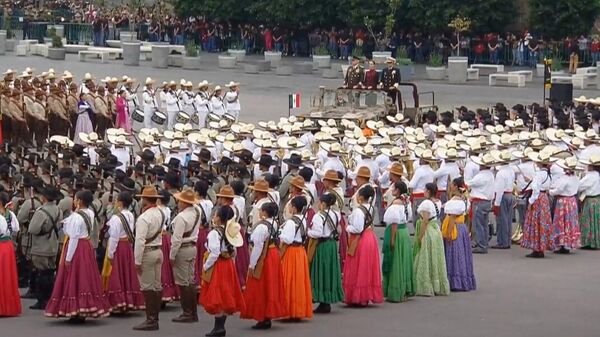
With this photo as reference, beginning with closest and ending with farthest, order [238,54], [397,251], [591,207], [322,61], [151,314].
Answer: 1. [151,314]
2. [397,251]
3. [591,207]
4. [322,61]
5. [238,54]

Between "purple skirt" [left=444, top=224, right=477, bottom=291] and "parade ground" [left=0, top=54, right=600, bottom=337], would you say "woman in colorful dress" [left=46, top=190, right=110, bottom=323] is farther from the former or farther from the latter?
"purple skirt" [left=444, top=224, right=477, bottom=291]

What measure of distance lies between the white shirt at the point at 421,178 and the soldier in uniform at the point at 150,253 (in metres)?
6.97

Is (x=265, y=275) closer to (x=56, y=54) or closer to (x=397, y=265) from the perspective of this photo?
(x=397, y=265)

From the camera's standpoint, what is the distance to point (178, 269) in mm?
16922

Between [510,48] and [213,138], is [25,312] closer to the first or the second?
[213,138]

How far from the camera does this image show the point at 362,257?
18203mm

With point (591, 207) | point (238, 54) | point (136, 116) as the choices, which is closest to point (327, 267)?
point (591, 207)

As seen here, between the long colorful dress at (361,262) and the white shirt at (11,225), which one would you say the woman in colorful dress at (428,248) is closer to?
the long colorful dress at (361,262)

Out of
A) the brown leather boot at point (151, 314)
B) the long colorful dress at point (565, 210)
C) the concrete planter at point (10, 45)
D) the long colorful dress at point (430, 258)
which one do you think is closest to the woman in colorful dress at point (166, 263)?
the brown leather boot at point (151, 314)

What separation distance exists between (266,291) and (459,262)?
359 cm

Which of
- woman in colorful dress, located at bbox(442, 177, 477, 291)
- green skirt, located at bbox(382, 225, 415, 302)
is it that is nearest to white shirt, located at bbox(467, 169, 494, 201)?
woman in colorful dress, located at bbox(442, 177, 477, 291)

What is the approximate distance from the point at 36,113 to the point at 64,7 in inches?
1546

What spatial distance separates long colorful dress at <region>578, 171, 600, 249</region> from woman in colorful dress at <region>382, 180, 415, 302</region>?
188 inches

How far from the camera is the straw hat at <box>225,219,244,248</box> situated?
16.4 meters
